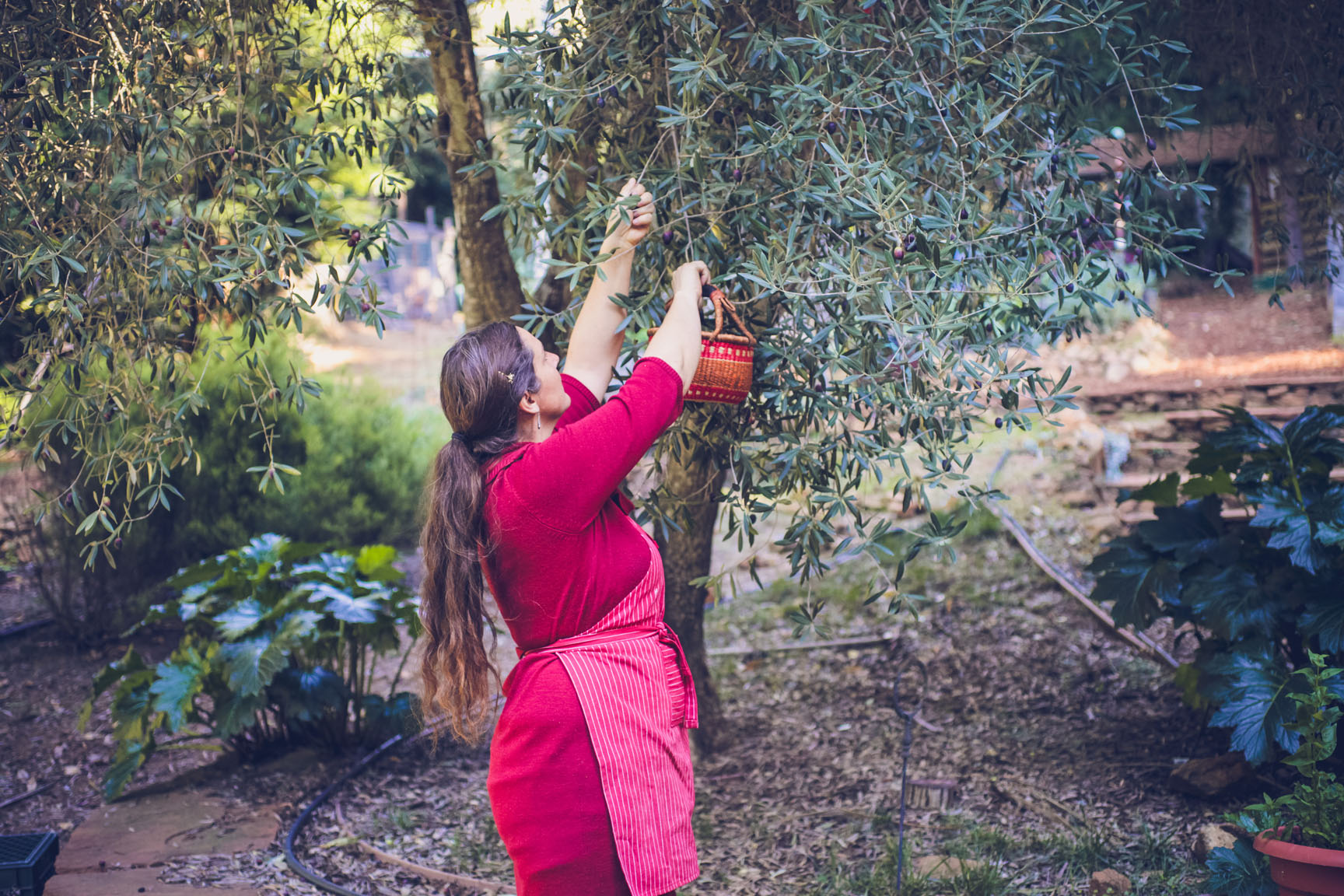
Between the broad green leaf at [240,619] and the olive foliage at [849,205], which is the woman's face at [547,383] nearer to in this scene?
the olive foliage at [849,205]

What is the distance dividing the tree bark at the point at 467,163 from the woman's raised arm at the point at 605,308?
0.78 m

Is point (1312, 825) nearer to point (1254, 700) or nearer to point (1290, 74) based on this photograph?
point (1254, 700)

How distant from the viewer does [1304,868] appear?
225 cm

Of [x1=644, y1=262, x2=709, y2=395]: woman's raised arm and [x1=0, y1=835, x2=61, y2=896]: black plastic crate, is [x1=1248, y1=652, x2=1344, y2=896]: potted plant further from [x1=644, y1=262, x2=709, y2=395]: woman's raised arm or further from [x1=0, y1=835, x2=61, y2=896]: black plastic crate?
[x1=0, y1=835, x2=61, y2=896]: black plastic crate

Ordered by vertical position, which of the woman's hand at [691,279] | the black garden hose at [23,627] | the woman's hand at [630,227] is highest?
the woman's hand at [630,227]

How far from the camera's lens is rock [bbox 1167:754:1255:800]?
3150 mm

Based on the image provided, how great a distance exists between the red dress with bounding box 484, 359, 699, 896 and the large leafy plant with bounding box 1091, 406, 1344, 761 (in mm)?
1709

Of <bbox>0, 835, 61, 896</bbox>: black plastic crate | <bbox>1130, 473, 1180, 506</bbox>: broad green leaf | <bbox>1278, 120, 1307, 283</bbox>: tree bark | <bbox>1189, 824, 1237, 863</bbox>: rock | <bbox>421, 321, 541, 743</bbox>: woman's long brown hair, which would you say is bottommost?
<bbox>1189, 824, 1237, 863</bbox>: rock

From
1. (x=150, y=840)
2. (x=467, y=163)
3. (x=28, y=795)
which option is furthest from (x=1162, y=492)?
(x=28, y=795)

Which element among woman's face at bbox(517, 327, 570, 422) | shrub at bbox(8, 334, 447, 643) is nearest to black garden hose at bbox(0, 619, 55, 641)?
shrub at bbox(8, 334, 447, 643)

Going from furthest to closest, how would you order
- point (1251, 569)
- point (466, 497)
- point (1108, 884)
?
point (1251, 569)
point (1108, 884)
point (466, 497)

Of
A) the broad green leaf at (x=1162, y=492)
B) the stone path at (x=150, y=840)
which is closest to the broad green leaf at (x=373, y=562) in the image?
the stone path at (x=150, y=840)

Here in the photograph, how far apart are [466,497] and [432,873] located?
1833 millimetres

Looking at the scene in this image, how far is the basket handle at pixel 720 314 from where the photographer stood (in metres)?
2.01
